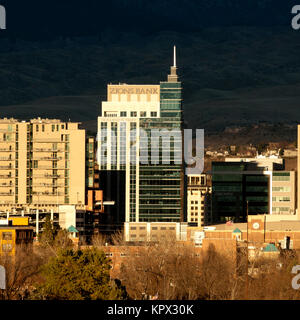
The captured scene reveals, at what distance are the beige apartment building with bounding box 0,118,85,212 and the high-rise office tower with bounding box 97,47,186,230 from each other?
1349 centimetres

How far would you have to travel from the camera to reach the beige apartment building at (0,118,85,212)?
14288 cm

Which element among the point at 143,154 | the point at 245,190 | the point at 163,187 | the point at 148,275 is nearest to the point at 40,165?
the point at 163,187

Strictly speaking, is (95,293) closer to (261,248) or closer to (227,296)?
(227,296)

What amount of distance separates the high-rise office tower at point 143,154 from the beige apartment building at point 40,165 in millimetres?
13490

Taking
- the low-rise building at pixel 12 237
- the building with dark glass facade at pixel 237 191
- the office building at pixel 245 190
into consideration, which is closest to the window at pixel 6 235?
the low-rise building at pixel 12 237

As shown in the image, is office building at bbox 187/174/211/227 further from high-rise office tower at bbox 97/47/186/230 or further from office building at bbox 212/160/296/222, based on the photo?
high-rise office tower at bbox 97/47/186/230

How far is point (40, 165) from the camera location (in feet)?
474

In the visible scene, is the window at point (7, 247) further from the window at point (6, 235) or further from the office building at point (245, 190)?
the office building at point (245, 190)

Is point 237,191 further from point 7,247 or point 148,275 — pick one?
point 148,275

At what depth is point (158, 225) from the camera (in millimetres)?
155625

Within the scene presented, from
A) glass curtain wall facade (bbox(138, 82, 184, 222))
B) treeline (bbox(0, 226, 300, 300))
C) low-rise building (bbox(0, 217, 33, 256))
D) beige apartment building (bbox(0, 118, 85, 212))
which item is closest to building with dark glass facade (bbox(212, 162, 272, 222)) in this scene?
glass curtain wall facade (bbox(138, 82, 184, 222))

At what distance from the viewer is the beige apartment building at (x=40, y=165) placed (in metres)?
143
